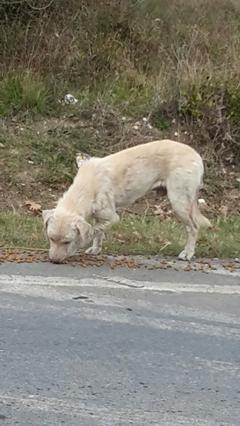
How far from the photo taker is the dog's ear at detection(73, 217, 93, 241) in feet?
24.3

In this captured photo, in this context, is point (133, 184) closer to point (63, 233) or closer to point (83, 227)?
point (83, 227)

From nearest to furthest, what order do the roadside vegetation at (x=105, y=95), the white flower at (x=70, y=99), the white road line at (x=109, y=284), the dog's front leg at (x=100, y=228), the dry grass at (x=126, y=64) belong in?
the white road line at (x=109, y=284) → the dog's front leg at (x=100, y=228) → the roadside vegetation at (x=105, y=95) → the dry grass at (x=126, y=64) → the white flower at (x=70, y=99)

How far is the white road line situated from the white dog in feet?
2.02

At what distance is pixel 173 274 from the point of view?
Result: 750cm

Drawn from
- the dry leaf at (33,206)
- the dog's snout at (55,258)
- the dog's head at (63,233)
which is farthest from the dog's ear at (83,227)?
the dry leaf at (33,206)

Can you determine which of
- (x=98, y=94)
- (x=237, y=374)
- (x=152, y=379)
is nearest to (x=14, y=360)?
(x=152, y=379)

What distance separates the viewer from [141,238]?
859cm

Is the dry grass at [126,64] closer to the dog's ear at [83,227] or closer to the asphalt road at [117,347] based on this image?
the dog's ear at [83,227]

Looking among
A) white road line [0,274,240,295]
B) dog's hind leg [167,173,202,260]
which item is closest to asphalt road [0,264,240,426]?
white road line [0,274,240,295]

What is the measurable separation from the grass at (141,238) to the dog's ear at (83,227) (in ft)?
2.12

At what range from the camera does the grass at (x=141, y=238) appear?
8203 millimetres

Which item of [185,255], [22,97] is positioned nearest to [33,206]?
[185,255]

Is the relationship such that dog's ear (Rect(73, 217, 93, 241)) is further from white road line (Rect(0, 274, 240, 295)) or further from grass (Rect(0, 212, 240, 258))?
grass (Rect(0, 212, 240, 258))

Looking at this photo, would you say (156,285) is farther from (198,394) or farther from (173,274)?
(198,394)
